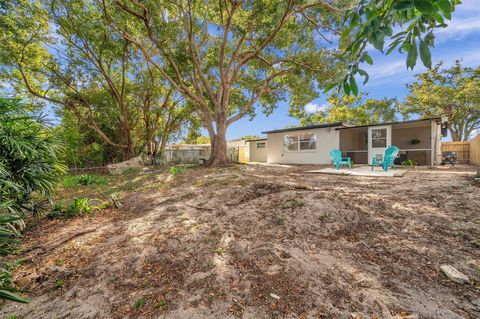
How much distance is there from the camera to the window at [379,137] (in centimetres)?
1070

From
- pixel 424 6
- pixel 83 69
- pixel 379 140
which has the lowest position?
pixel 424 6

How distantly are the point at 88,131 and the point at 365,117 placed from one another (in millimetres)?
22483

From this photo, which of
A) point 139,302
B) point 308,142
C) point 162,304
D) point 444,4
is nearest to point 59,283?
point 139,302

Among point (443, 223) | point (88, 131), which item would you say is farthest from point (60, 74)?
point (443, 223)

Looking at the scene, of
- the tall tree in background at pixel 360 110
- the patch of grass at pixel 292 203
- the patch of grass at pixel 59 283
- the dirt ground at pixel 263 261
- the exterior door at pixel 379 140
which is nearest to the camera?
the dirt ground at pixel 263 261

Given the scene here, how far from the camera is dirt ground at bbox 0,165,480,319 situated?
1.50m

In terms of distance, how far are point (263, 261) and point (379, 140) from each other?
38.6 feet

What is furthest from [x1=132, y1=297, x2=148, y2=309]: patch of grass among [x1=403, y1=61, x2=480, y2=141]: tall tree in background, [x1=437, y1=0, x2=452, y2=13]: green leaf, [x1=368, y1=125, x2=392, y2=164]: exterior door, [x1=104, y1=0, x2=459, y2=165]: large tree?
[x1=403, y1=61, x2=480, y2=141]: tall tree in background

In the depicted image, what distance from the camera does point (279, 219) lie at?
2.93m

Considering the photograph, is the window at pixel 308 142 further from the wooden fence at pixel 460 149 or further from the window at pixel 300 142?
the wooden fence at pixel 460 149

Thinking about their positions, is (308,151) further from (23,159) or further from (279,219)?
(23,159)

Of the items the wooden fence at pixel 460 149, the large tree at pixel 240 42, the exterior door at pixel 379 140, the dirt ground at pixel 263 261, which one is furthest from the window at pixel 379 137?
the dirt ground at pixel 263 261

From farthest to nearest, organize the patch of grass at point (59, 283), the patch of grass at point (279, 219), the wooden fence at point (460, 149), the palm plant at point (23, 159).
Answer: the wooden fence at point (460, 149), the patch of grass at point (279, 219), the palm plant at point (23, 159), the patch of grass at point (59, 283)

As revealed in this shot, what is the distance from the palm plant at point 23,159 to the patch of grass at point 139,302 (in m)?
1.71
